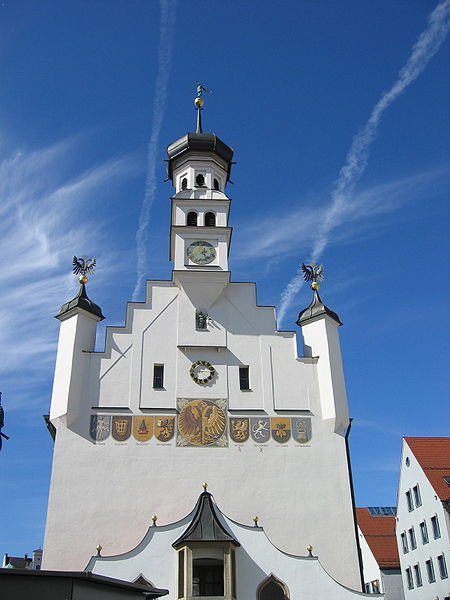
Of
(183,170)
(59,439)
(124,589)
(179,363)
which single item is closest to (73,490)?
(59,439)

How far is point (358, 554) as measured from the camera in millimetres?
19547

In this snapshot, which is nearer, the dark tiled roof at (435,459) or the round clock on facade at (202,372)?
the round clock on facade at (202,372)

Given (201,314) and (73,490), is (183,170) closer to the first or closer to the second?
(201,314)

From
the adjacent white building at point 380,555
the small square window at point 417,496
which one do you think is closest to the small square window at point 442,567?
the small square window at point 417,496

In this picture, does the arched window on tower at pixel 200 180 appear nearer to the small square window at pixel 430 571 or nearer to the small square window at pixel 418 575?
the small square window at pixel 430 571

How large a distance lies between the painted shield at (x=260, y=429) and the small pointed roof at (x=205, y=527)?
2.98 meters

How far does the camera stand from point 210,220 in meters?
26.0

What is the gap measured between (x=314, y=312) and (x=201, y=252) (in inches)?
192

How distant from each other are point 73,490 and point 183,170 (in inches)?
580

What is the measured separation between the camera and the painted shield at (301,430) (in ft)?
69.5

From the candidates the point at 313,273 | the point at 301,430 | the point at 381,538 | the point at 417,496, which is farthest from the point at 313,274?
the point at 381,538

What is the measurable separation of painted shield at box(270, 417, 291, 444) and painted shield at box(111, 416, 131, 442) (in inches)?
186

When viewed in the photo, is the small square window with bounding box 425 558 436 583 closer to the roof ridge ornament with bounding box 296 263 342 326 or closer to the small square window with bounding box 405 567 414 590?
the small square window with bounding box 405 567 414 590

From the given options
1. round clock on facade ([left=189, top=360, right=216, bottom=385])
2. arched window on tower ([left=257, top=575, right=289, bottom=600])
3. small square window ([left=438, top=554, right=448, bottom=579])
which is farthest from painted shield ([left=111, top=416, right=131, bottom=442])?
small square window ([left=438, top=554, right=448, bottom=579])
